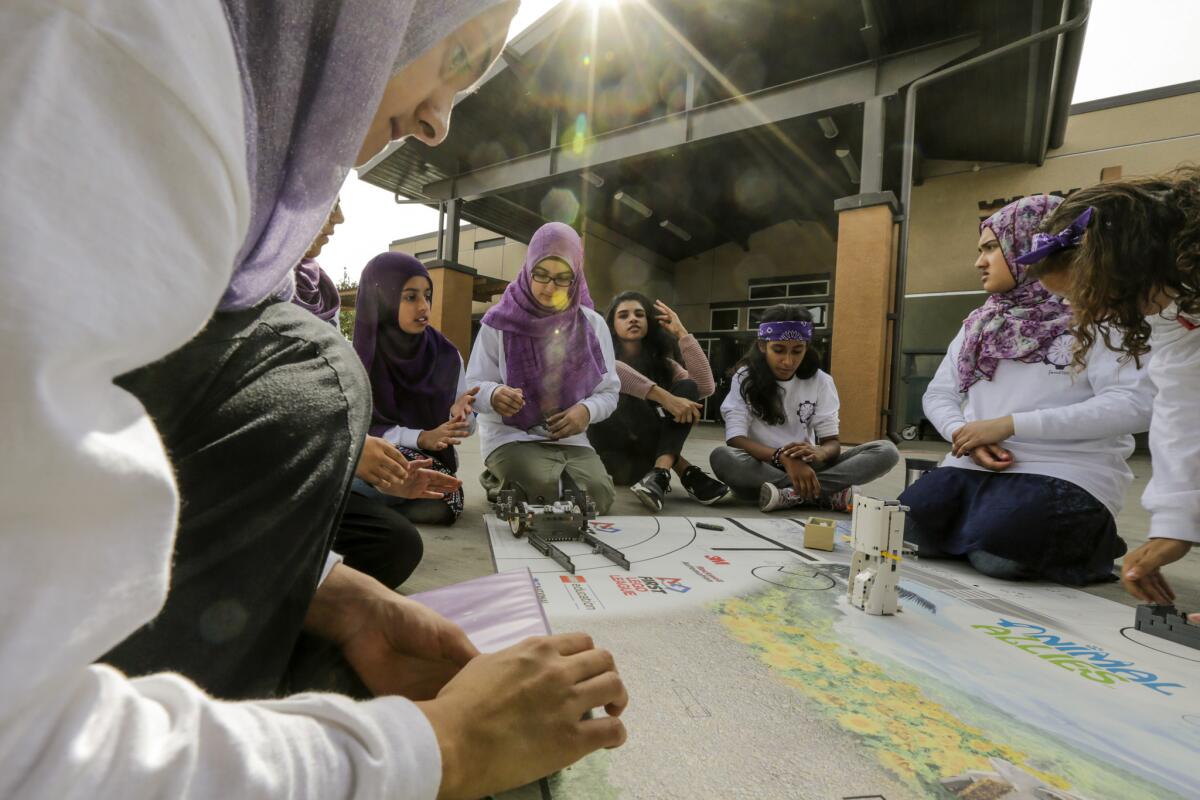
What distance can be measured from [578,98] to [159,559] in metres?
7.21

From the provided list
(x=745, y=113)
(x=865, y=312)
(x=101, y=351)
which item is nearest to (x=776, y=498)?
(x=101, y=351)

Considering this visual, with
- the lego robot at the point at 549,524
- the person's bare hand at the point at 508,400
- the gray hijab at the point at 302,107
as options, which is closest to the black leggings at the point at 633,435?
the person's bare hand at the point at 508,400

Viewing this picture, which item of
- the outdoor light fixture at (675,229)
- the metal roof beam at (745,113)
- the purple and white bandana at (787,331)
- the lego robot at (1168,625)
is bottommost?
the lego robot at (1168,625)

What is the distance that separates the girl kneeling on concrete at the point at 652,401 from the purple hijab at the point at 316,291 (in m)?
1.62

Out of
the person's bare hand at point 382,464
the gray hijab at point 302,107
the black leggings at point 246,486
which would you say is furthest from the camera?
the person's bare hand at point 382,464

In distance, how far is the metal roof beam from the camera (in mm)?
5023

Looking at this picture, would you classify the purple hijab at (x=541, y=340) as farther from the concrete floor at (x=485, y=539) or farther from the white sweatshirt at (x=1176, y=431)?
the white sweatshirt at (x=1176, y=431)

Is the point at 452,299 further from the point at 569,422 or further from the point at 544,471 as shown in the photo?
the point at 544,471

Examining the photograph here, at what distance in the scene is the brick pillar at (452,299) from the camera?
27.8 ft

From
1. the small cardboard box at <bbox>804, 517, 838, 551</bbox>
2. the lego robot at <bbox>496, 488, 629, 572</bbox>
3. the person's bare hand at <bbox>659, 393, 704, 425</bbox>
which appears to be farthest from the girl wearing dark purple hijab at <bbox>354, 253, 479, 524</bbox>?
the small cardboard box at <bbox>804, 517, 838, 551</bbox>

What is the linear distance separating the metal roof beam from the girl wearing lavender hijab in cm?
575

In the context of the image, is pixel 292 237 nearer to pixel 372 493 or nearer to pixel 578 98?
pixel 372 493

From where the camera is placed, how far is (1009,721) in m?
0.96

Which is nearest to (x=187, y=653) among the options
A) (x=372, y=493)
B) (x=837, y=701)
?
(x=837, y=701)
